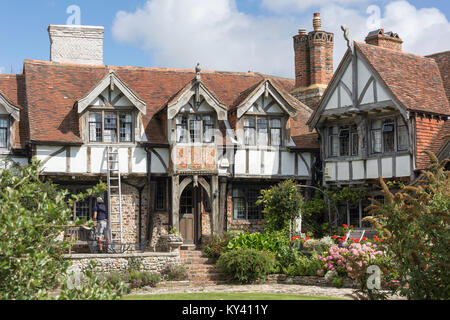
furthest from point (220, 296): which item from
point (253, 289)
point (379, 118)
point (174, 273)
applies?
point (379, 118)

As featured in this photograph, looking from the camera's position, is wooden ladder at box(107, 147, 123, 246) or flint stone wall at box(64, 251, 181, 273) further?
wooden ladder at box(107, 147, 123, 246)

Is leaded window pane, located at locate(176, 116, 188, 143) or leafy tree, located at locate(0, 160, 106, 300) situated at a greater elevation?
leaded window pane, located at locate(176, 116, 188, 143)

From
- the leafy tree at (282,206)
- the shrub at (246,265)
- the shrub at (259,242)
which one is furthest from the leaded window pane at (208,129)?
the shrub at (246,265)

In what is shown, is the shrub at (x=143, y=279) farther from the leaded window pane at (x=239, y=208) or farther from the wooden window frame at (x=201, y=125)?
the leaded window pane at (x=239, y=208)

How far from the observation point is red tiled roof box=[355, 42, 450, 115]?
24.1 meters

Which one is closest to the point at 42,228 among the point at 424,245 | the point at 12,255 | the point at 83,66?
the point at 12,255

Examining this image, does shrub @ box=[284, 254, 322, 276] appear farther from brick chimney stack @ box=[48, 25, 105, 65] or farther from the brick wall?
brick chimney stack @ box=[48, 25, 105, 65]

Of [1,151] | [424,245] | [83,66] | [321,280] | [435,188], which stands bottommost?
[321,280]

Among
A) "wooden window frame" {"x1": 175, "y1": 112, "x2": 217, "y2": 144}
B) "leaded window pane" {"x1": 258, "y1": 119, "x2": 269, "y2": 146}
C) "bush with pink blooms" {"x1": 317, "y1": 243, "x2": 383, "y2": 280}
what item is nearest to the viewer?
"bush with pink blooms" {"x1": 317, "y1": 243, "x2": 383, "y2": 280}

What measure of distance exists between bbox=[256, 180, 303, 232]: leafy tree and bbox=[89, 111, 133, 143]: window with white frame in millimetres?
5402

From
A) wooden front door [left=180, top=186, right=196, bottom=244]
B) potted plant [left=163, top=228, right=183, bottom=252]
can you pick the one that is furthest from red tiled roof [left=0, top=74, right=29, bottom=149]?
potted plant [left=163, top=228, right=183, bottom=252]
